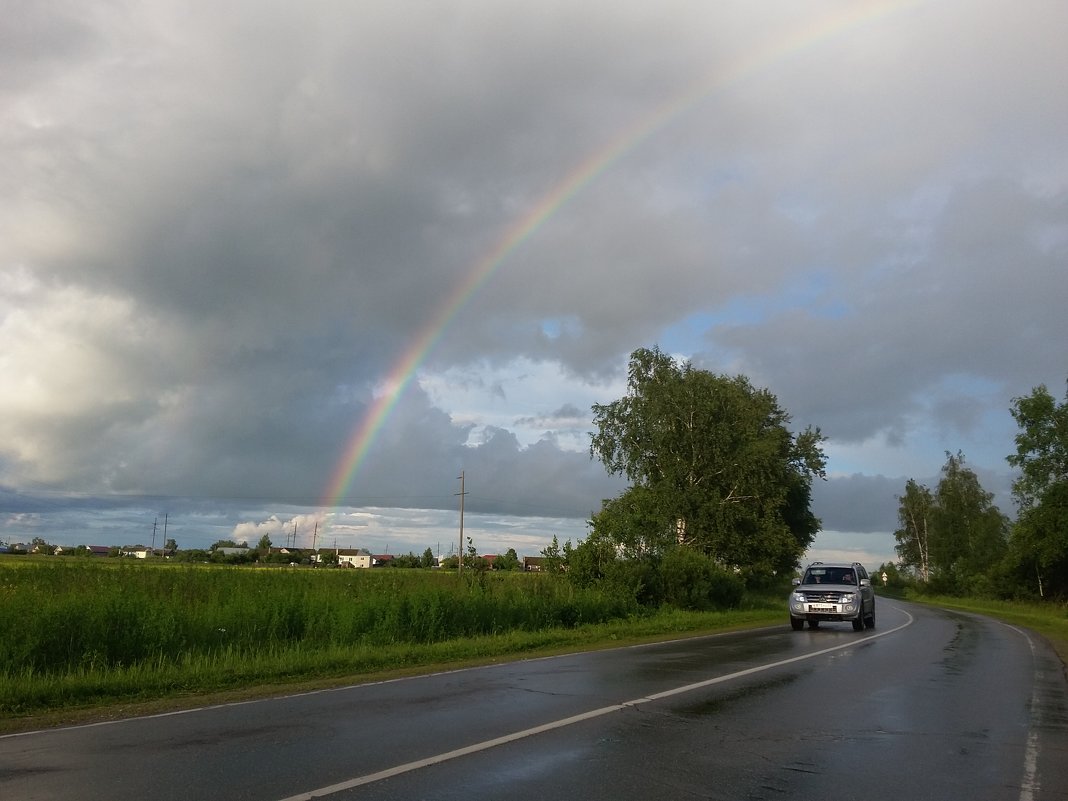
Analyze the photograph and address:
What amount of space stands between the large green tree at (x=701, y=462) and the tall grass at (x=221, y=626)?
2172 centimetres

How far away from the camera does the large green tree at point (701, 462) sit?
4778cm

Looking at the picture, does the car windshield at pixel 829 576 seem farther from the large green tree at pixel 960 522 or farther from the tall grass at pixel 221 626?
the large green tree at pixel 960 522

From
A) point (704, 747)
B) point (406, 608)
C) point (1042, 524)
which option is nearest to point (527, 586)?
point (406, 608)

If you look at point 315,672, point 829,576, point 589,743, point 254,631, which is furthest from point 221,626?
point 829,576

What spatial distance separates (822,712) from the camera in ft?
33.8

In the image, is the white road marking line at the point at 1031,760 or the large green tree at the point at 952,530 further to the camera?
the large green tree at the point at 952,530

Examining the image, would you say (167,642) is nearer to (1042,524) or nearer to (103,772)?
(103,772)

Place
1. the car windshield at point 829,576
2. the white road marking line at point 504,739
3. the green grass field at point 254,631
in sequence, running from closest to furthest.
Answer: the white road marking line at point 504,739 → the green grass field at point 254,631 → the car windshield at point 829,576

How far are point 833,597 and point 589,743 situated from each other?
62.8 feet

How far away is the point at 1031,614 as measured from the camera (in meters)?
49.8

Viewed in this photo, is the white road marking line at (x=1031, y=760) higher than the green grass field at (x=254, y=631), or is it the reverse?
the green grass field at (x=254, y=631)

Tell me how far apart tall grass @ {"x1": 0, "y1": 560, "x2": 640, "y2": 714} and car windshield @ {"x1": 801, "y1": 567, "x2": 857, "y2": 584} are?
22.9 feet

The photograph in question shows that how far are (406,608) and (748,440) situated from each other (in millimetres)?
34644

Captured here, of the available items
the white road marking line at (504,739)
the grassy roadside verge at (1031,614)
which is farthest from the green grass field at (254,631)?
the grassy roadside verge at (1031,614)
